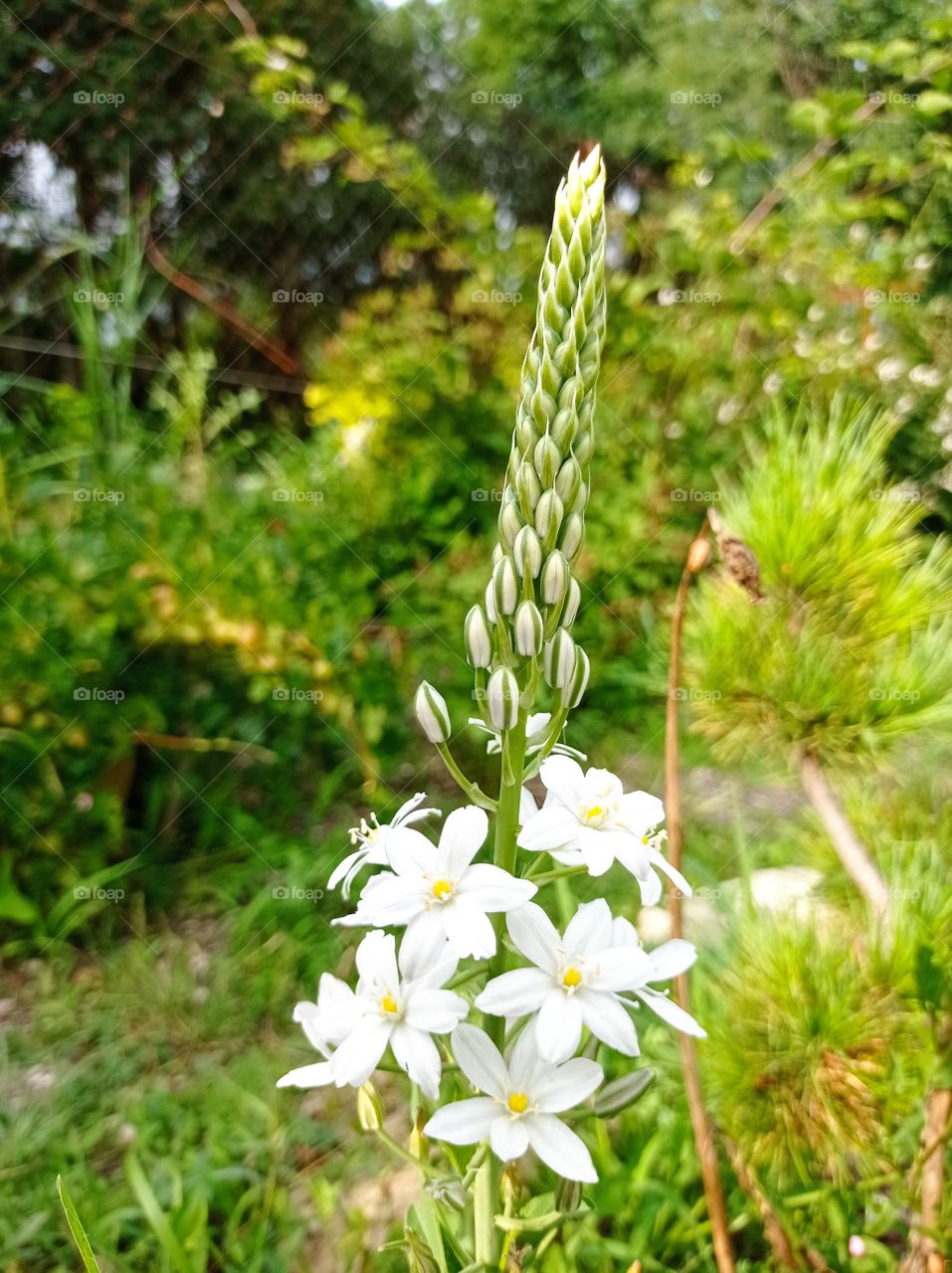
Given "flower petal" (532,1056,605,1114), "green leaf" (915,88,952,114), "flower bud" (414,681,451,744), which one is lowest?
"flower petal" (532,1056,605,1114)

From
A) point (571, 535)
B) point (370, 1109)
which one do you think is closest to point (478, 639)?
point (571, 535)

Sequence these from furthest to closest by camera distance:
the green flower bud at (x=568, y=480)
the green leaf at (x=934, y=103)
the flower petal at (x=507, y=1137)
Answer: the green leaf at (x=934, y=103) → the green flower bud at (x=568, y=480) → the flower petal at (x=507, y=1137)

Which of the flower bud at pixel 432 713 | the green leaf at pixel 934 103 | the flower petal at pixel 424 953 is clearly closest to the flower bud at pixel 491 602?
the flower bud at pixel 432 713

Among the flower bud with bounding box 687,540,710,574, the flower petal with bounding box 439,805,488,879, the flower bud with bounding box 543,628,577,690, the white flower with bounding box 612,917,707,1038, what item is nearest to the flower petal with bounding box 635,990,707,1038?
the white flower with bounding box 612,917,707,1038

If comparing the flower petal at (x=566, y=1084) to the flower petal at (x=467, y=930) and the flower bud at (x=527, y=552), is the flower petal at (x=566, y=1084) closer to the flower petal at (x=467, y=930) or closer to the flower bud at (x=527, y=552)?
the flower petal at (x=467, y=930)

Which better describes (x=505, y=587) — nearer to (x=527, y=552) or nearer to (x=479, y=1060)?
(x=527, y=552)

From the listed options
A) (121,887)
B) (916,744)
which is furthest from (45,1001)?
(916,744)

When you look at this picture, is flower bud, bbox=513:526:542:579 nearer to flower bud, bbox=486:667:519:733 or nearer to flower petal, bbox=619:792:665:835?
flower bud, bbox=486:667:519:733

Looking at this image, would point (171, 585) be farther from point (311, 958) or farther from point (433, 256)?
point (433, 256)
